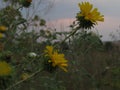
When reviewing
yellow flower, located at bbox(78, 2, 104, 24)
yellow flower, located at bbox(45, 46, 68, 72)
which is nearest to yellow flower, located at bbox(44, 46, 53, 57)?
yellow flower, located at bbox(45, 46, 68, 72)

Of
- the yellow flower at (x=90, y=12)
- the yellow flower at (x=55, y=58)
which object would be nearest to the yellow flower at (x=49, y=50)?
the yellow flower at (x=55, y=58)

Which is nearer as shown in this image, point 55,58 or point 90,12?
point 55,58

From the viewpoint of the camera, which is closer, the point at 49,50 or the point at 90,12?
the point at 49,50

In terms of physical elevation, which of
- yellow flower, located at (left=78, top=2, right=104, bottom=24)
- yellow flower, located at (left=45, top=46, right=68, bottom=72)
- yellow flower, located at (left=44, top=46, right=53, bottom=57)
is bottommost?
yellow flower, located at (left=45, top=46, right=68, bottom=72)

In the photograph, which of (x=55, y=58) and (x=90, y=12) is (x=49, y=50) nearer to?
(x=55, y=58)

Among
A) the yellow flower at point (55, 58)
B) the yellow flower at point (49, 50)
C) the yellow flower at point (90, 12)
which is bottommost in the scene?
the yellow flower at point (55, 58)

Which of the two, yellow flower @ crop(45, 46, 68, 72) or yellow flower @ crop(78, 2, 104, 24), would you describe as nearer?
yellow flower @ crop(45, 46, 68, 72)

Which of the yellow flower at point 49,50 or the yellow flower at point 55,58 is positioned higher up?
the yellow flower at point 49,50

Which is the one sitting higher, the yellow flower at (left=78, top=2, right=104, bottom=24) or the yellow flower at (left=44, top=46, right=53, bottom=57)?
the yellow flower at (left=78, top=2, right=104, bottom=24)

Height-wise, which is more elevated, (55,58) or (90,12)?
(90,12)

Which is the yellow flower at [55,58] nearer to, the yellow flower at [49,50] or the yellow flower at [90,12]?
the yellow flower at [49,50]

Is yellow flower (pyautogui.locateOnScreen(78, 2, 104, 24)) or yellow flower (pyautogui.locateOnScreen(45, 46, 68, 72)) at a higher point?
yellow flower (pyautogui.locateOnScreen(78, 2, 104, 24))

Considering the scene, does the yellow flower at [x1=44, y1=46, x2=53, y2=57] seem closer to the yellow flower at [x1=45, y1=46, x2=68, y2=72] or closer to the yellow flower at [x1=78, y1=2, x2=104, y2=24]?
the yellow flower at [x1=45, y1=46, x2=68, y2=72]

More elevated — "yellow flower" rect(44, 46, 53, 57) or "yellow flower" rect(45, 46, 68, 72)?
"yellow flower" rect(44, 46, 53, 57)
